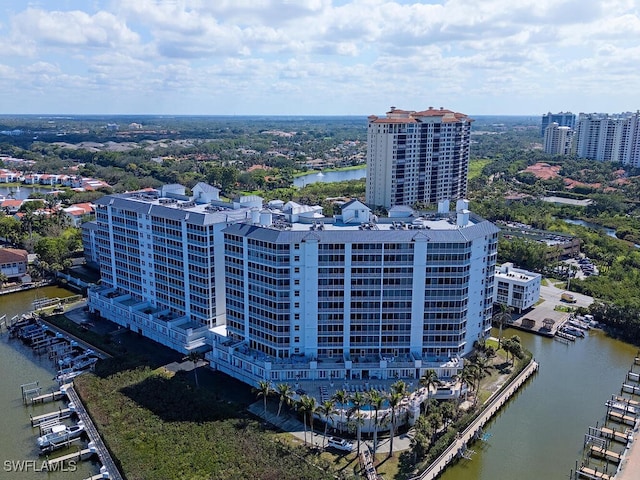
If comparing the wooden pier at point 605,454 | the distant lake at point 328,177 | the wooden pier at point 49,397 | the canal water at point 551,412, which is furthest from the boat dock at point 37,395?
the distant lake at point 328,177

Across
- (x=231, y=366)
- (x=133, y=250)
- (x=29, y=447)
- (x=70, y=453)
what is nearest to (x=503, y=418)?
(x=231, y=366)

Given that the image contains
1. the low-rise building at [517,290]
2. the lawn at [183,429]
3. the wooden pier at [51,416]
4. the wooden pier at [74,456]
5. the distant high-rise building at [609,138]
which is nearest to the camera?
the lawn at [183,429]

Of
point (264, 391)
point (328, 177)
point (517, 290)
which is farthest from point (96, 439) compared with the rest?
point (328, 177)

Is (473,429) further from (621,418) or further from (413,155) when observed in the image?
(413,155)

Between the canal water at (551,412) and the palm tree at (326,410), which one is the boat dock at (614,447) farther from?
the palm tree at (326,410)

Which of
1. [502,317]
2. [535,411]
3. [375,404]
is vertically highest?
[375,404]

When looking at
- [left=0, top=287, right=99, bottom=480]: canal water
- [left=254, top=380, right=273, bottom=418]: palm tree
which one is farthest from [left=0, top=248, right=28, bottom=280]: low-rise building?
[left=254, top=380, right=273, bottom=418]: palm tree

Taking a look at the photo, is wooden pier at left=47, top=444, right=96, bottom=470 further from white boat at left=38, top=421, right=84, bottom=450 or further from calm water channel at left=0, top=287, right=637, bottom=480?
white boat at left=38, top=421, right=84, bottom=450
